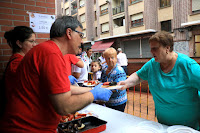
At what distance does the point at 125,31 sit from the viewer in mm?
17422

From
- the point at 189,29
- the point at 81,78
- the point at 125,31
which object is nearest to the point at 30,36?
the point at 81,78

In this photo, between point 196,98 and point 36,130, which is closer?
point 36,130

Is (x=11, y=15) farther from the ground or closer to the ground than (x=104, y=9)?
closer to the ground

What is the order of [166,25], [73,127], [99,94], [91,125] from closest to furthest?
[99,94] < [73,127] < [91,125] < [166,25]

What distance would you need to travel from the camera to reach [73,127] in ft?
4.83

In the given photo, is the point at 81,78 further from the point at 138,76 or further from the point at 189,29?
the point at 189,29

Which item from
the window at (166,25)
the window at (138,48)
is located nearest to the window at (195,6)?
the window at (166,25)

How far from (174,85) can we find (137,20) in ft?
51.7

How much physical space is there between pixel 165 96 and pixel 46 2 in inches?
105

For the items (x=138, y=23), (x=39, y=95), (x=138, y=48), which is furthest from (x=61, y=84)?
(x=138, y=23)

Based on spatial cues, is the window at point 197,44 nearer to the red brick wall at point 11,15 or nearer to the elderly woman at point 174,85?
the elderly woman at point 174,85

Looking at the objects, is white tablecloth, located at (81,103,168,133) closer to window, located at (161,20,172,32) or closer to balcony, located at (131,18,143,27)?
window, located at (161,20,172,32)

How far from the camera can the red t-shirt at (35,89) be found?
0.98 m

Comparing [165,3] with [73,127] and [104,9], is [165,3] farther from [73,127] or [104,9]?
[73,127]
